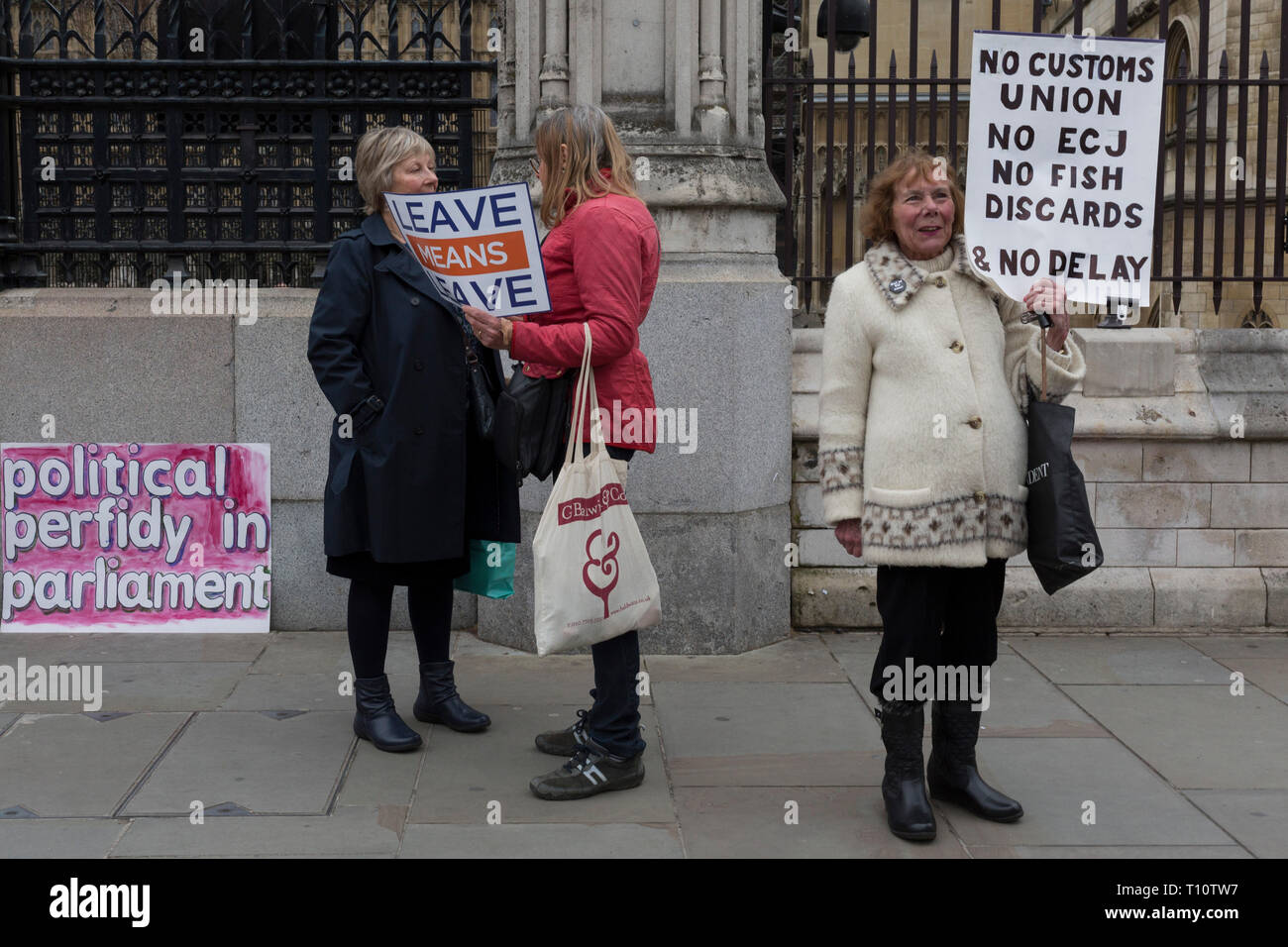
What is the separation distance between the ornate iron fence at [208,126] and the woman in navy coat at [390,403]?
6.66 ft

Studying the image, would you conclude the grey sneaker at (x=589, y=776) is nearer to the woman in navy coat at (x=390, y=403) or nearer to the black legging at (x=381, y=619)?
the woman in navy coat at (x=390, y=403)

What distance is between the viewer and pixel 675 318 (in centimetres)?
625

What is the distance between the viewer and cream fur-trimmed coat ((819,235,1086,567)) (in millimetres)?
4051

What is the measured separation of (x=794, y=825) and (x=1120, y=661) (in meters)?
2.53

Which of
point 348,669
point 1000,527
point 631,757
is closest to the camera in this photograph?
point 1000,527

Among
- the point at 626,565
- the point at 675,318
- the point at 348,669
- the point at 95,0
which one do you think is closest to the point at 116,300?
the point at 95,0

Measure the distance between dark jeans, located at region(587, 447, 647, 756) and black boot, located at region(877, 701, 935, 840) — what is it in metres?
0.77

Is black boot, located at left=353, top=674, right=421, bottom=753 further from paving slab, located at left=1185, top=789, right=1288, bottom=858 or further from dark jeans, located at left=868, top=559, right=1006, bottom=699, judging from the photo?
paving slab, located at left=1185, top=789, right=1288, bottom=858

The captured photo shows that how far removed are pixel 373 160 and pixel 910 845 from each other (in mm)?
2686

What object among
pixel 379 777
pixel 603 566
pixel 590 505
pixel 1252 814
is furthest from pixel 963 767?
pixel 379 777

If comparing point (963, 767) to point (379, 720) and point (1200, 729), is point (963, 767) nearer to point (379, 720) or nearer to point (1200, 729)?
point (1200, 729)

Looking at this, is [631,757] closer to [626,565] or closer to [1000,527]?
[626,565]

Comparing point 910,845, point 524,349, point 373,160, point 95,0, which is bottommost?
point 910,845

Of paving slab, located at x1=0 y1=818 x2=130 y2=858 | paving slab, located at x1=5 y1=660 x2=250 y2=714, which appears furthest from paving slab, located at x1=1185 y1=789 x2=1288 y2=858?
paving slab, located at x1=5 y1=660 x2=250 y2=714
